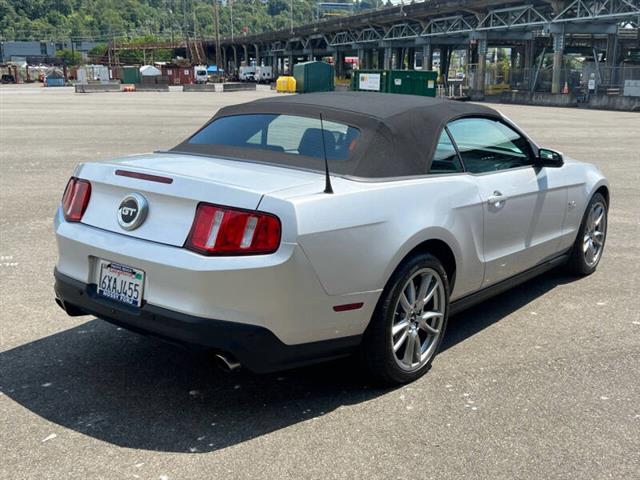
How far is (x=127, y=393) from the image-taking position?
3652 millimetres

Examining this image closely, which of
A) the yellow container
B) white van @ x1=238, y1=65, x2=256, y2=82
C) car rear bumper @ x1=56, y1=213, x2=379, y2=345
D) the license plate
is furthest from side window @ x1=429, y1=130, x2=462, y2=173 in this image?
A: white van @ x1=238, y1=65, x2=256, y2=82

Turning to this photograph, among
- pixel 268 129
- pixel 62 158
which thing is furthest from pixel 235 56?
pixel 268 129

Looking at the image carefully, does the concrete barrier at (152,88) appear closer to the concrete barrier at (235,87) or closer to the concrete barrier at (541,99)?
the concrete barrier at (235,87)

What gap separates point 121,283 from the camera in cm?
340

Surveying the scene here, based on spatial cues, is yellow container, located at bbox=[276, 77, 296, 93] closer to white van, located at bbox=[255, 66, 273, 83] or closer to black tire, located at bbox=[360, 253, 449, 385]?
white van, located at bbox=[255, 66, 273, 83]

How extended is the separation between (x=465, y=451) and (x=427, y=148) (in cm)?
181

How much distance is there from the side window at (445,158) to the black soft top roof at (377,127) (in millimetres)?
79

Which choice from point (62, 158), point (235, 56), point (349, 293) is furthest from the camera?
point (235, 56)

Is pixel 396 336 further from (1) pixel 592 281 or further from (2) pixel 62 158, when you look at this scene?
(2) pixel 62 158

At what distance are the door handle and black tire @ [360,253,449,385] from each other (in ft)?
2.62

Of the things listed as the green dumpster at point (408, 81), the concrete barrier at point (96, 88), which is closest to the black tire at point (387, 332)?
the green dumpster at point (408, 81)

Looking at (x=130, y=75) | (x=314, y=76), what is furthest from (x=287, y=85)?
(x=130, y=75)

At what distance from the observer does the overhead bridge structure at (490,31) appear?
47500mm

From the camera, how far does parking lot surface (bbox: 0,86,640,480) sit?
3014 millimetres
